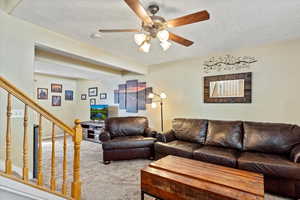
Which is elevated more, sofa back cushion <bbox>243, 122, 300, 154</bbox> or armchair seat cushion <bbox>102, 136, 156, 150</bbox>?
sofa back cushion <bbox>243, 122, 300, 154</bbox>

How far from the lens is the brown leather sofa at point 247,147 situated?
2174 millimetres

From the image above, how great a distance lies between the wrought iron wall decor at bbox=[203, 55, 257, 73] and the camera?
3.43m

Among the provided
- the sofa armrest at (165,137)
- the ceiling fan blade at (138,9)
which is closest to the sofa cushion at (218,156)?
the sofa armrest at (165,137)

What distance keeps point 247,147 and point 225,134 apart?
0.41 m

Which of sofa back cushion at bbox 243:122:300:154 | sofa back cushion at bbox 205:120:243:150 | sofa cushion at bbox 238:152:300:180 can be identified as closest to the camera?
sofa cushion at bbox 238:152:300:180

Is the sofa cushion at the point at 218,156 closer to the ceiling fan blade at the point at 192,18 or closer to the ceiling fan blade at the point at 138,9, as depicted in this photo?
the ceiling fan blade at the point at 192,18

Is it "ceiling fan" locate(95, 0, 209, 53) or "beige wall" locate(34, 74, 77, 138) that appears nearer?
"ceiling fan" locate(95, 0, 209, 53)

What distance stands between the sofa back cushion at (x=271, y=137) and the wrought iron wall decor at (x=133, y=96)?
2720 millimetres

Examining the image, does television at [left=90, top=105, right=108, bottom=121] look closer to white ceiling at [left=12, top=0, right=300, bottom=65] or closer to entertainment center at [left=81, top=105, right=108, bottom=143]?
entertainment center at [left=81, top=105, right=108, bottom=143]

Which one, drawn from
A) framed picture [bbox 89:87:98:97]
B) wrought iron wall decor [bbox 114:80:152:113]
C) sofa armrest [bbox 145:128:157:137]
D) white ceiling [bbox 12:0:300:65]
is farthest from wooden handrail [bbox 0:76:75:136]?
framed picture [bbox 89:87:98:97]

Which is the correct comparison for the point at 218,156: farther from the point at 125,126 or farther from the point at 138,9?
the point at 138,9

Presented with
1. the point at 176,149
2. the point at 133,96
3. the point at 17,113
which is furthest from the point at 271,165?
the point at 133,96

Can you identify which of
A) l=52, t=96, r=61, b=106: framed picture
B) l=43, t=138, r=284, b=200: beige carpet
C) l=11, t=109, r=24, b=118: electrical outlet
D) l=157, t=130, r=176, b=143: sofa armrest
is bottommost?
l=43, t=138, r=284, b=200: beige carpet

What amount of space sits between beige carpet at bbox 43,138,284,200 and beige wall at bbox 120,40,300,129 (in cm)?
162
